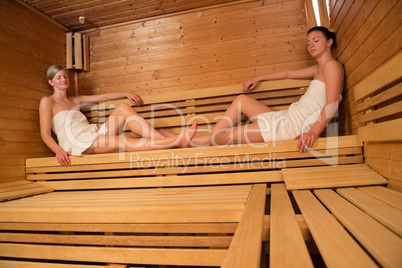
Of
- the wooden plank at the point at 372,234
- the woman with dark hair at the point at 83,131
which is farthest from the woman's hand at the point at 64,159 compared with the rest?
the wooden plank at the point at 372,234

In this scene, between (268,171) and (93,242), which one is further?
(268,171)

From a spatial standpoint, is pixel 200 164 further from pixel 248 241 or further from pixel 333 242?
pixel 333 242

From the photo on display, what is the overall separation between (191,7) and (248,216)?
3.03 metres

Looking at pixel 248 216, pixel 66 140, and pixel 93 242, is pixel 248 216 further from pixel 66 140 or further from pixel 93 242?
pixel 66 140

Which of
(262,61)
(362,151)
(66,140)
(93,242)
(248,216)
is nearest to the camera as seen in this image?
(248,216)

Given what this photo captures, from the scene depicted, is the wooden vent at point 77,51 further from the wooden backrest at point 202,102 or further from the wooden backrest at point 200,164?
the wooden backrest at point 200,164

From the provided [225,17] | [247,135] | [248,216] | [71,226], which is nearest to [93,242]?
[71,226]

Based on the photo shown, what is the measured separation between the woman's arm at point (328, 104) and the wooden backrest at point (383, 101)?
192 millimetres

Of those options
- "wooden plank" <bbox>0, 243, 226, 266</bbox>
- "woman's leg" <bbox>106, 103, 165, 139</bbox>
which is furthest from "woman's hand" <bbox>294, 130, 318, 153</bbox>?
"woman's leg" <bbox>106, 103, 165, 139</bbox>

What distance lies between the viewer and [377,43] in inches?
60.6

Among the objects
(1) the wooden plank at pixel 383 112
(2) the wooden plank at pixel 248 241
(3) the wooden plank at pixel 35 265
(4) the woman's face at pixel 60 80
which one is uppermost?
(4) the woman's face at pixel 60 80

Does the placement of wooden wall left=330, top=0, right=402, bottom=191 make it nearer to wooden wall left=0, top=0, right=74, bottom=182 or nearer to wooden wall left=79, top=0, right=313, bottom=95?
wooden wall left=79, top=0, right=313, bottom=95

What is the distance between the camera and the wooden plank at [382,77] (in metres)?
1.21

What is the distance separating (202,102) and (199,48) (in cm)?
80
